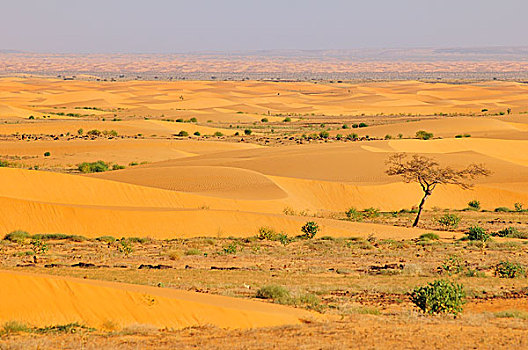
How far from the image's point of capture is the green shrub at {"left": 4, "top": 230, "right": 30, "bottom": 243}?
943 inches

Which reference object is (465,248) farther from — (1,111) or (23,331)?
(1,111)

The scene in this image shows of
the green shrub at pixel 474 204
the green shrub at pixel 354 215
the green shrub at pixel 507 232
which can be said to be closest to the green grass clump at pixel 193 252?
the green shrub at pixel 507 232

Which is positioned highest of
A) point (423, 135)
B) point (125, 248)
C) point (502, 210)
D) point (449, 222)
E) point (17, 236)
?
point (125, 248)

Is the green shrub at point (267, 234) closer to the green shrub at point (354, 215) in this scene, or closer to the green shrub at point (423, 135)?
the green shrub at point (354, 215)

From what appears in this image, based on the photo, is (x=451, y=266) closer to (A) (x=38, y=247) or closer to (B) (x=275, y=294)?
(B) (x=275, y=294)

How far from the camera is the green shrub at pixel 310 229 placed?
26.3 meters

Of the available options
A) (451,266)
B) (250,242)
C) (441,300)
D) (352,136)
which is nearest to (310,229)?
(250,242)

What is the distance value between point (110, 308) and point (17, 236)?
42.6 ft

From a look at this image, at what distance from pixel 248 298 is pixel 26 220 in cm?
1434

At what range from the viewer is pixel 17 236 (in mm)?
24281

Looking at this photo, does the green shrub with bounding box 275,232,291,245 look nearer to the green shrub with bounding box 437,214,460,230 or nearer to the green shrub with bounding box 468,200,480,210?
the green shrub with bounding box 437,214,460,230

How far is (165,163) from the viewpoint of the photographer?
155ft

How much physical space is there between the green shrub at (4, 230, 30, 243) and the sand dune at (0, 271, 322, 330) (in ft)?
38.0

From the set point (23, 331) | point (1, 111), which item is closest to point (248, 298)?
point (23, 331)
